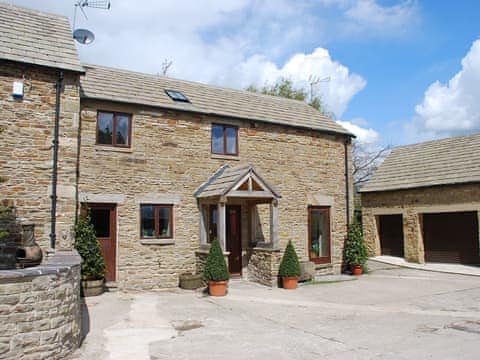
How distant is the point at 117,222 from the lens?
1232cm

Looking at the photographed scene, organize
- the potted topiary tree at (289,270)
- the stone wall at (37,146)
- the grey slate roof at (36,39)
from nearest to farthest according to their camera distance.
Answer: the stone wall at (37,146), the grey slate roof at (36,39), the potted topiary tree at (289,270)

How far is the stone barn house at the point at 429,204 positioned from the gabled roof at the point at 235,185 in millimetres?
8493

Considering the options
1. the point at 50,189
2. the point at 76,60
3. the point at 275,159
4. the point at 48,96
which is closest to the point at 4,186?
the point at 50,189

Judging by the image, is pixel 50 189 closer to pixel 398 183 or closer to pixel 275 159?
pixel 275 159

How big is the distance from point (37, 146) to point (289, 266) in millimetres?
7930

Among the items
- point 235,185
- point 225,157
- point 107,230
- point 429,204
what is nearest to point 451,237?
point 429,204

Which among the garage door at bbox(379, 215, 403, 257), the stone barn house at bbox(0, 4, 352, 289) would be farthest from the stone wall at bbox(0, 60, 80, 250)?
the garage door at bbox(379, 215, 403, 257)

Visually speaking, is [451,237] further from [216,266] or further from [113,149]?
[113,149]

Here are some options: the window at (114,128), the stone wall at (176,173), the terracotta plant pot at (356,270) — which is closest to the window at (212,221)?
the stone wall at (176,173)

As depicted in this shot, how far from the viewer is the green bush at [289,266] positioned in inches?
515

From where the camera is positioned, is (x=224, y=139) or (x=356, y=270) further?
(x=356, y=270)

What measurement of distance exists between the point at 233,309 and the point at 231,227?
4.60 meters

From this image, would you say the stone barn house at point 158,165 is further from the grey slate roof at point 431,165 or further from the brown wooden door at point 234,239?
the grey slate roof at point 431,165

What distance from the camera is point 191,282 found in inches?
500
